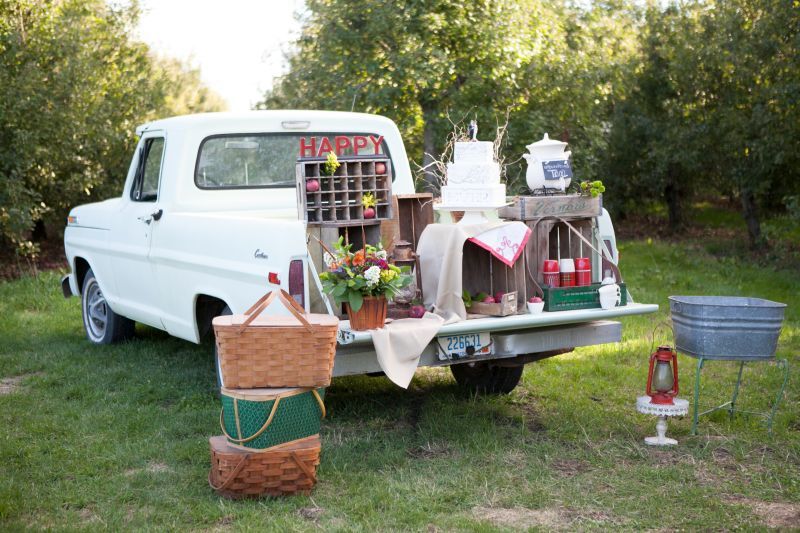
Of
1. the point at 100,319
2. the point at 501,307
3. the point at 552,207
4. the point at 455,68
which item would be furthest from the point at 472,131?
the point at 455,68

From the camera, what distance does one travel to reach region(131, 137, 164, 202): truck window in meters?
6.92

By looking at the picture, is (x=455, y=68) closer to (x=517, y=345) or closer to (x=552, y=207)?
(x=552, y=207)

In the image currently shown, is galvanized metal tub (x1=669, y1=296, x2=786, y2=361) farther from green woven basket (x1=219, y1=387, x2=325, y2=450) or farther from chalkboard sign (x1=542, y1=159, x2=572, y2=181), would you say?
green woven basket (x1=219, y1=387, x2=325, y2=450)

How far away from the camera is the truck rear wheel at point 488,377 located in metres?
6.28

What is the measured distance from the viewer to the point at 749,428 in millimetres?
5562

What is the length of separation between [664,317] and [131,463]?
19.5 feet

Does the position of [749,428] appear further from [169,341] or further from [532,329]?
[169,341]

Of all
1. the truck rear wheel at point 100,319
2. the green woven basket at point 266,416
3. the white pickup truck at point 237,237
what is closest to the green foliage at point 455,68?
the white pickup truck at point 237,237

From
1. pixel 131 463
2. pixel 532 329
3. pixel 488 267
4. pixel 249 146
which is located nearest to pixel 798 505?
pixel 532 329

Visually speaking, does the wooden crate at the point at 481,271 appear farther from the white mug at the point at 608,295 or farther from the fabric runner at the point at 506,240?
the white mug at the point at 608,295

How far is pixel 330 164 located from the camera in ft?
17.0

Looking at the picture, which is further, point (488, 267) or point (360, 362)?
point (488, 267)

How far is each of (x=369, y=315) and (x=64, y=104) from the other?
10.2 metres

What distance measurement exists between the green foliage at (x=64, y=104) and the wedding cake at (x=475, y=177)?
9.03 metres
